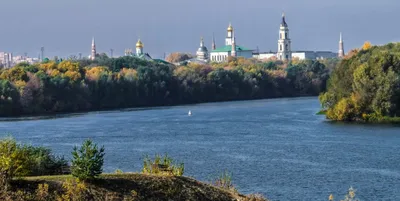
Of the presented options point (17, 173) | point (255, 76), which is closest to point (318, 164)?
point (17, 173)

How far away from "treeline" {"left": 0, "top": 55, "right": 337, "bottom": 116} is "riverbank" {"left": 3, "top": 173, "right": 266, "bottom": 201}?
4899cm

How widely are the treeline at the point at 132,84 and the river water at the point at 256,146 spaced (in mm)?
8331

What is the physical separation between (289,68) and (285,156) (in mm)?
69387

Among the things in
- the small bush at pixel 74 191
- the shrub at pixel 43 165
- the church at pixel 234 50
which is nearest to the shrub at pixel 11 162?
the small bush at pixel 74 191

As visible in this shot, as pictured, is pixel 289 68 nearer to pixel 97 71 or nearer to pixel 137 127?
pixel 97 71

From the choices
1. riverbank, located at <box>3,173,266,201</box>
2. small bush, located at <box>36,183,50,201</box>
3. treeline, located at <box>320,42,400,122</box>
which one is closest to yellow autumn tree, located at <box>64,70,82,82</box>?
treeline, located at <box>320,42,400,122</box>

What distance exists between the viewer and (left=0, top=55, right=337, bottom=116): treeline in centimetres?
6994

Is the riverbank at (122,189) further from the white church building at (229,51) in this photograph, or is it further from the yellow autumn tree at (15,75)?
the white church building at (229,51)

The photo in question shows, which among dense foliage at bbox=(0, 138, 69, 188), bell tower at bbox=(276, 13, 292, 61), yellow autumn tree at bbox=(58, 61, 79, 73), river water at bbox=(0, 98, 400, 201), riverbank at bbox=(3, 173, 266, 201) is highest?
bell tower at bbox=(276, 13, 292, 61)

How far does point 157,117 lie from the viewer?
196ft

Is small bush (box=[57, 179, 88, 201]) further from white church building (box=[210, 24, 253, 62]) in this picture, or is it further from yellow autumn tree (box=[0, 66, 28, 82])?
white church building (box=[210, 24, 253, 62])

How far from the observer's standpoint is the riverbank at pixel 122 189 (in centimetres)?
1655

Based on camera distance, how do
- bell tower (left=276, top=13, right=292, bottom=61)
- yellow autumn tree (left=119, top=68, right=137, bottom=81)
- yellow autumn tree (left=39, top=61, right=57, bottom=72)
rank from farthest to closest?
1. bell tower (left=276, top=13, right=292, bottom=61)
2. yellow autumn tree (left=119, top=68, right=137, bottom=81)
3. yellow autumn tree (left=39, top=61, right=57, bottom=72)

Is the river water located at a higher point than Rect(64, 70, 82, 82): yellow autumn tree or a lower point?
lower
